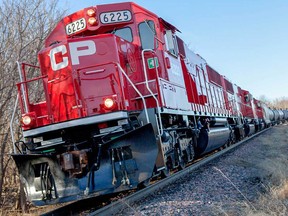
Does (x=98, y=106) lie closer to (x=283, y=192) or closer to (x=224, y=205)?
(x=224, y=205)

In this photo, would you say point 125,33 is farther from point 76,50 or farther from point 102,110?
point 102,110

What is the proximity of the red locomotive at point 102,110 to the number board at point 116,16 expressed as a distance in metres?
0.02

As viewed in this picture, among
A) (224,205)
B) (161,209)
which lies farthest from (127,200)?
(224,205)

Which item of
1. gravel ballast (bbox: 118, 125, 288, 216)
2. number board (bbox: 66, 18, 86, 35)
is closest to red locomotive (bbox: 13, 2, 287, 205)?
number board (bbox: 66, 18, 86, 35)

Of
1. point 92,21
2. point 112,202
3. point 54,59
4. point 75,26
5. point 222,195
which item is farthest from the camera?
point 75,26

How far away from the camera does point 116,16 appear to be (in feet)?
24.5

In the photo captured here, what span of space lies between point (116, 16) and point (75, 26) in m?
0.85

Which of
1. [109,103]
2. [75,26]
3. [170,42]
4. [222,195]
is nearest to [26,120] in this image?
[109,103]

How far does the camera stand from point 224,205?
15.4 feet

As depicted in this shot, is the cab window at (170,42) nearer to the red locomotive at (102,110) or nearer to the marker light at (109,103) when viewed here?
the red locomotive at (102,110)

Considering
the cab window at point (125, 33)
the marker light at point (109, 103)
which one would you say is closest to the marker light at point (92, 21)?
the cab window at point (125, 33)

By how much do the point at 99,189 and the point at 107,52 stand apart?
8.05 feet

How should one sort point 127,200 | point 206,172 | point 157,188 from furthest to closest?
point 206,172 → point 157,188 → point 127,200

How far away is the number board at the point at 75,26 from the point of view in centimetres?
734
